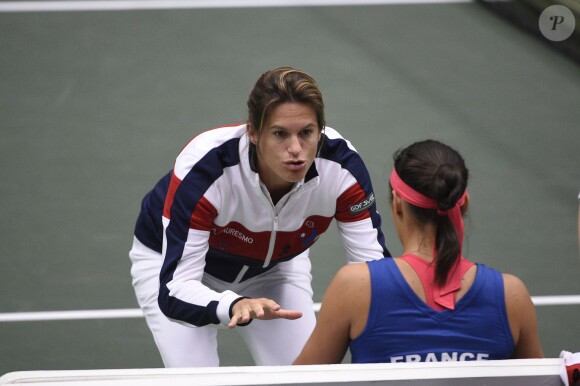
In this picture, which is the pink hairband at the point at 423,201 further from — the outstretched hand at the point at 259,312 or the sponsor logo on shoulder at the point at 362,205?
the sponsor logo on shoulder at the point at 362,205

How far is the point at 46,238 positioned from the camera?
6254 millimetres

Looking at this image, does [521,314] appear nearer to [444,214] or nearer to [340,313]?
[444,214]

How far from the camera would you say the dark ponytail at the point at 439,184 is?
2822 millimetres

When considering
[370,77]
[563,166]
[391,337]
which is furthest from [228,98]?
[391,337]

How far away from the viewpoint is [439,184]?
2822 millimetres

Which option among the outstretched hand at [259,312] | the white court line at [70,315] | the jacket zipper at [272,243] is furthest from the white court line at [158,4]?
the outstretched hand at [259,312]

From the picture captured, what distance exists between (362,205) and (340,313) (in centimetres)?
118

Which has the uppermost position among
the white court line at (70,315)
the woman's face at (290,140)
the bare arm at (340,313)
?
the woman's face at (290,140)

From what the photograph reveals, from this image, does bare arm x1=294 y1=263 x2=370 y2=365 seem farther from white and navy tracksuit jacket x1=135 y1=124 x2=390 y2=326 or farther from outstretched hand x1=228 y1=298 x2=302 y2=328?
white and navy tracksuit jacket x1=135 y1=124 x2=390 y2=326

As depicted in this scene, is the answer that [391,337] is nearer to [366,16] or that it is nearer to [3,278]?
[3,278]

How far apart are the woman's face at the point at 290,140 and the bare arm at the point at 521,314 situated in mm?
983

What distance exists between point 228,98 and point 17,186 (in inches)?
71.9

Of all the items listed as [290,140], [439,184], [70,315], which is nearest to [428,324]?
[439,184]

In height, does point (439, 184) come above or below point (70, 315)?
above
